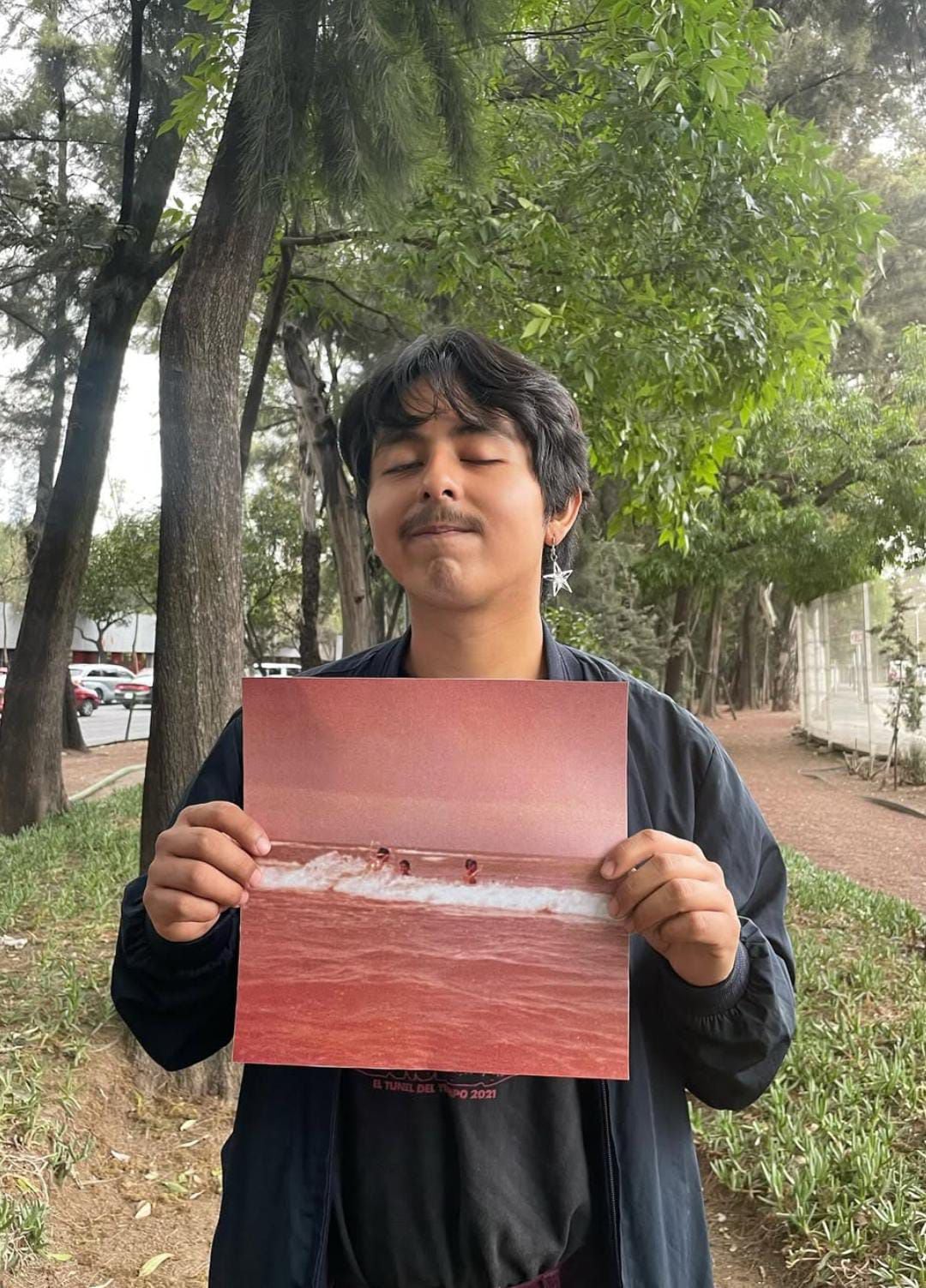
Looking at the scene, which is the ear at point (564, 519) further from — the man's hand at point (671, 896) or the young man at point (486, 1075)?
the man's hand at point (671, 896)

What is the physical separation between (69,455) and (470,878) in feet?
26.0

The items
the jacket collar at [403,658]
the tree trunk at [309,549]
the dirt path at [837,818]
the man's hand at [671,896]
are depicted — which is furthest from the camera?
the tree trunk at [309,549]

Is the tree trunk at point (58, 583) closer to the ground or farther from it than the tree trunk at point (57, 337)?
closer to the ground

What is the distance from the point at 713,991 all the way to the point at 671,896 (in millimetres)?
169

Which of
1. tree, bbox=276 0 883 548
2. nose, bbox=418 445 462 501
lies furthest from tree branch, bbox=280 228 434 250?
nose, bbox=418 445 462 501

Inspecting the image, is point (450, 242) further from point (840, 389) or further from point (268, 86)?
point (840, 389)

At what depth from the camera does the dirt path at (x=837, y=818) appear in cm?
802

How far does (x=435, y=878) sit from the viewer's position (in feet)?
3.69

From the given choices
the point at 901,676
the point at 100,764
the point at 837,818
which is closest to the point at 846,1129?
the point at 837,818

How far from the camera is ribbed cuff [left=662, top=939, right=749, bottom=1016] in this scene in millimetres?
1135

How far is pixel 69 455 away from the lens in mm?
8086

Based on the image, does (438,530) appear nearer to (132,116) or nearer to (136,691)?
(132,116)

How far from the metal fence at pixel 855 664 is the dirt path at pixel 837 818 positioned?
0.61m

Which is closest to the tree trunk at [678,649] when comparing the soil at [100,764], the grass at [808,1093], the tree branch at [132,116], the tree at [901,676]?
the tree at [901,676]
